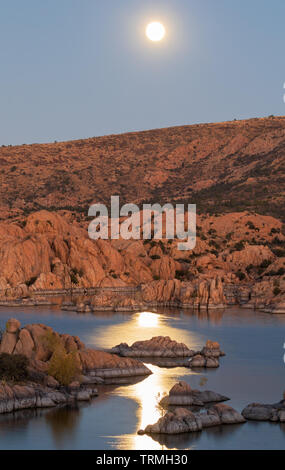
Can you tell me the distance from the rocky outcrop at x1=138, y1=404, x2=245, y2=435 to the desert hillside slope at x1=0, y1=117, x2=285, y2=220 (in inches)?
4144

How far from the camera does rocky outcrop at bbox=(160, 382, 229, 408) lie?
39.5 meters

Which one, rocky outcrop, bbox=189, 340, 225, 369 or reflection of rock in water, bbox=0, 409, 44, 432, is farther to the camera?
rocky outcrop, bbox=189, 340, 225, 369

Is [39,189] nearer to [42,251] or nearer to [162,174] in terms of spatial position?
[162,174]

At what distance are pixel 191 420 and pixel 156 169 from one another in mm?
145334

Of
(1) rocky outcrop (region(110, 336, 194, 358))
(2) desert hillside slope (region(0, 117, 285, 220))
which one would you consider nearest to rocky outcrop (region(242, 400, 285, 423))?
(1) rocky outcrop (region(110, 336, 194, 358))

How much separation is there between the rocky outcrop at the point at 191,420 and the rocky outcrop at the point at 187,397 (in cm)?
265

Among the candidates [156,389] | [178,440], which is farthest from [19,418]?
[156,389]

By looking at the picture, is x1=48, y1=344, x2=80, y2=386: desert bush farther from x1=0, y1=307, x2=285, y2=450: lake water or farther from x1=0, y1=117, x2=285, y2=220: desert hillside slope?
x1=0, y1=117, x2=285, y2=220: desert hillside slope

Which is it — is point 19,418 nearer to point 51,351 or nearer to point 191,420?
point 191,420

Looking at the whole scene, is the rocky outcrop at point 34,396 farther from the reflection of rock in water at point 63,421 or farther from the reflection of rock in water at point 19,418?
the reflection of rock in water at point 63,421

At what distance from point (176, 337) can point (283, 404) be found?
90.2 ft

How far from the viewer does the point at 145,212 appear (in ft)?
440

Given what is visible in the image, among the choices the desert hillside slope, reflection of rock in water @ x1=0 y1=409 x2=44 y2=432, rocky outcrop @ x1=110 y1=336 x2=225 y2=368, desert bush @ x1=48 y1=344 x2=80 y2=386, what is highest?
the desert hillside slope

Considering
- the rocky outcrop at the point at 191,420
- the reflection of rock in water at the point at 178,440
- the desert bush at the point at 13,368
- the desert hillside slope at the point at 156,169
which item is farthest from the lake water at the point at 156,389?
the desert hillside slope at the point at 156,169
